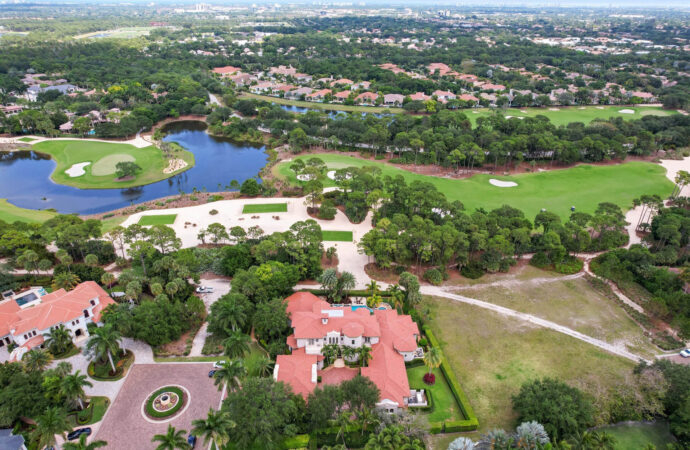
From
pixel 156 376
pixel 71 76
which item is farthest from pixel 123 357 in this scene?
pixel 71 76

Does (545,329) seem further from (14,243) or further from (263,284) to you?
(14,243)

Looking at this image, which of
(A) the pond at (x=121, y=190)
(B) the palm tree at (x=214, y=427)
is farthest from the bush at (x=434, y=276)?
(A) the pond at (x=121, y=190)

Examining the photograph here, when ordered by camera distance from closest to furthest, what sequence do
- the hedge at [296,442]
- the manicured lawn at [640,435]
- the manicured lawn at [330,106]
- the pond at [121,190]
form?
the hedge at [296,442], the manicured lawn at [640,435], the pond at [121,190], the manicured lawn at [330,106]

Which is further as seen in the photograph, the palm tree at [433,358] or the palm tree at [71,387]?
the palm tree at [433,358]

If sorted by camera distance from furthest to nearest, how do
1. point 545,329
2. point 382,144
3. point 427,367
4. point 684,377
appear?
point 382,144
point 545,329
point 427,367
point 684,377

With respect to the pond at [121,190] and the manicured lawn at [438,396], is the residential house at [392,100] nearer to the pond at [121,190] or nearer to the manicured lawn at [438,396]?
the pond at [121,190]

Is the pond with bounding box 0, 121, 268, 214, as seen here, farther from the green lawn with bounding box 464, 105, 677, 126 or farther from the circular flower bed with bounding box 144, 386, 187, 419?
the green lawn with bounding box 464, 105, 677, 126

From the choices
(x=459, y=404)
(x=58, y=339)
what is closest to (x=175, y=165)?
(x=58, y=339)
